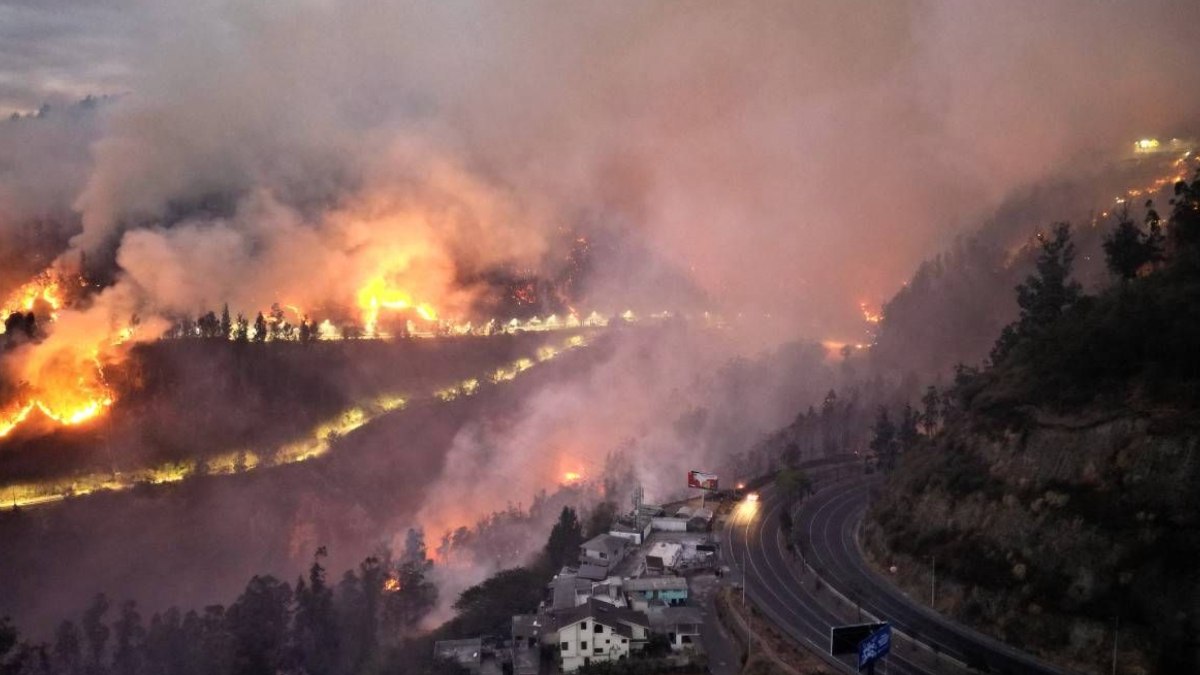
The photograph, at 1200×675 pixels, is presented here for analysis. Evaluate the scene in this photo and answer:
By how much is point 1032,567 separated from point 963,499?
308 inches

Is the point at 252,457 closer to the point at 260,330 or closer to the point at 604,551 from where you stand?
the point at 260,330

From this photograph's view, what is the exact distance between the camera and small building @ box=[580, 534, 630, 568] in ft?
184

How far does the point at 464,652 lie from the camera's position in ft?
148

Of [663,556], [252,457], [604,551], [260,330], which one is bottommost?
[663,556]

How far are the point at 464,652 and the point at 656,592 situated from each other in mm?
12538

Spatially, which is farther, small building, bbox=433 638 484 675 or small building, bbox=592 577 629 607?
small building, bbox=592 577 629 607

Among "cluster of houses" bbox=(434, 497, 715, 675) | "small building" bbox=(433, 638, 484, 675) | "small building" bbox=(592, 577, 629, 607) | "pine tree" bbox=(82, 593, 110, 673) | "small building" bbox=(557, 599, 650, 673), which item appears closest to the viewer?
"small building" bbox=(557, 599, 650, 673)

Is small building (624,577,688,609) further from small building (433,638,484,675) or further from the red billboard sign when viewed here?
the red billboard sign

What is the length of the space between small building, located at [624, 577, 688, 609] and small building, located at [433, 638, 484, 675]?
32.4ft

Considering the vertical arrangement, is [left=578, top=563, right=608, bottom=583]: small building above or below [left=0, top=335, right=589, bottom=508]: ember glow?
below

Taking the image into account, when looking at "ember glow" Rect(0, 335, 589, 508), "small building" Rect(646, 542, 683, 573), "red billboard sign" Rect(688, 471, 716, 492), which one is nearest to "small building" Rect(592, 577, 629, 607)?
"small building" Rect(646, 542, 683, 573)

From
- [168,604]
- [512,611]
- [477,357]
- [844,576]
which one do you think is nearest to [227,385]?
[168,604]

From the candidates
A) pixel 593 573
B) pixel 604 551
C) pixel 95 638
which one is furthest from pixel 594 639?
pixel 95 638

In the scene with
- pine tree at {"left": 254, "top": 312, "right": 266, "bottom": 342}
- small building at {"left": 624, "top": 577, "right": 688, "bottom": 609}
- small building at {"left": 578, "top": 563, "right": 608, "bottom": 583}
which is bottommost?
small building at {"left": 624, "top": 577, "right": 688, "bottom": 609}
